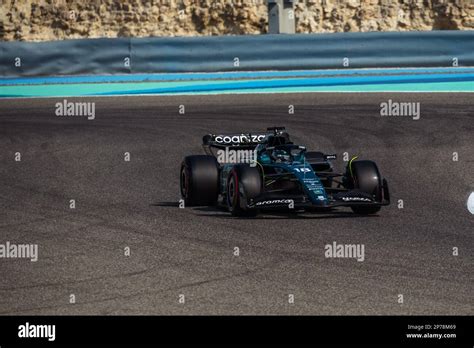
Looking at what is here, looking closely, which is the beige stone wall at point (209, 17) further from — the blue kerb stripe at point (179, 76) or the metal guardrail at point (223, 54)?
the blue kerb stripe at point (179, 76)

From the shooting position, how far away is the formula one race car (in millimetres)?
11586

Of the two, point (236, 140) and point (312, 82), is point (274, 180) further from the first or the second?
point (312, 82)

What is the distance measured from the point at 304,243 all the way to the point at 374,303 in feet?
7.93

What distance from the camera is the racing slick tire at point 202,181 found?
12625 millimetres

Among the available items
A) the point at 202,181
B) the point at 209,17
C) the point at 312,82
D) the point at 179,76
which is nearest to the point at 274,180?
the point at 202,181

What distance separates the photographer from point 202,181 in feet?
41.5

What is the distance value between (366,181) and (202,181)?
1.78 metres

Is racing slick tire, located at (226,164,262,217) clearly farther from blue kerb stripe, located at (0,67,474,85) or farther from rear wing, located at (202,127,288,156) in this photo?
blue kerb stripe, located at (0,67,474,85)

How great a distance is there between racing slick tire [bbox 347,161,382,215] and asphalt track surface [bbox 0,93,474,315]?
0.62ft

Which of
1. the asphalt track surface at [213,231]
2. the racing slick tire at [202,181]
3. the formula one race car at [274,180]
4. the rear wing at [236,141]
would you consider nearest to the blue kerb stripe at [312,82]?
the asphalt track surface at [213,231]

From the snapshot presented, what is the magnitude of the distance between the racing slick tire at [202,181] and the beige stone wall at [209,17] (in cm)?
2318
